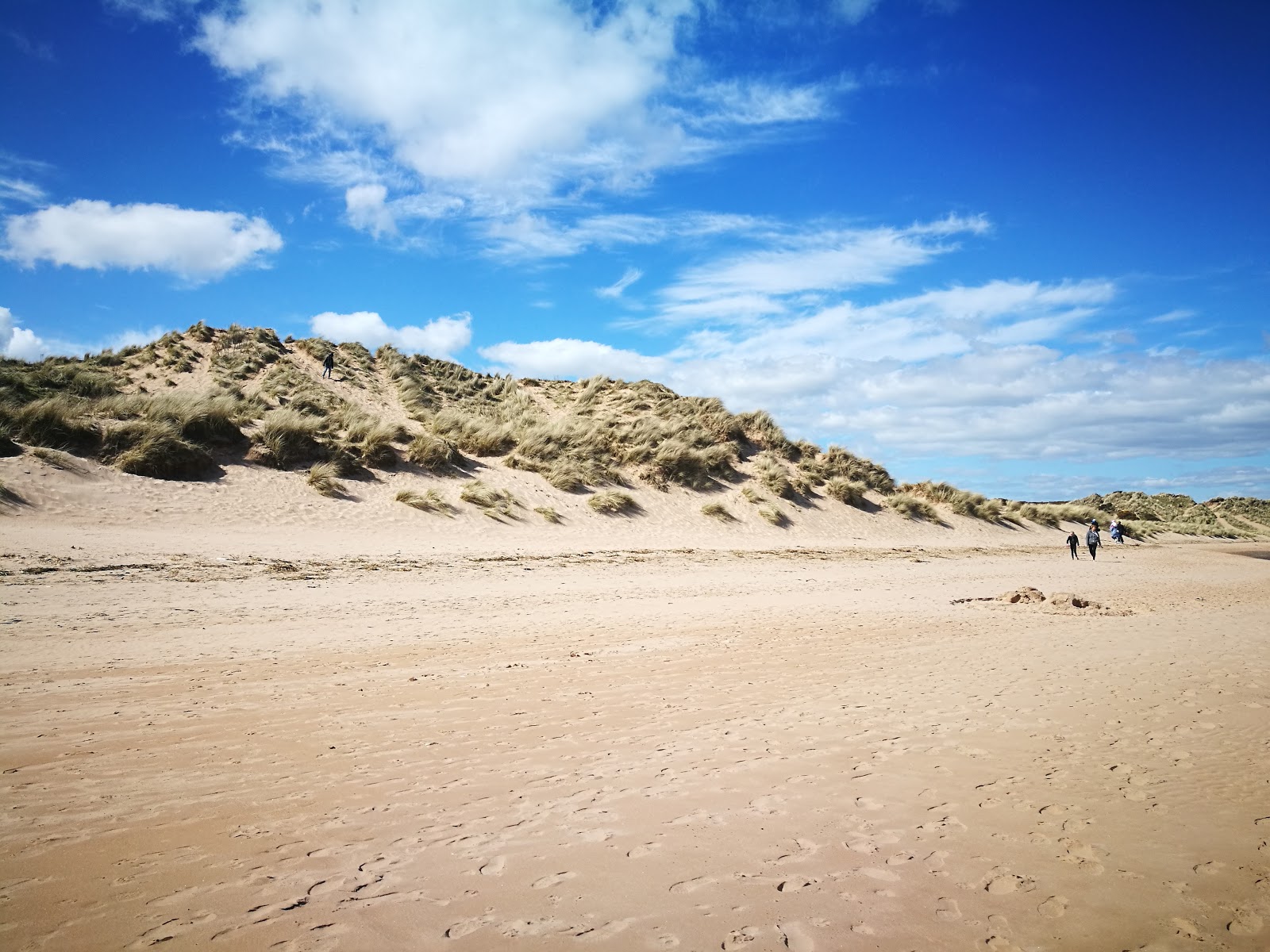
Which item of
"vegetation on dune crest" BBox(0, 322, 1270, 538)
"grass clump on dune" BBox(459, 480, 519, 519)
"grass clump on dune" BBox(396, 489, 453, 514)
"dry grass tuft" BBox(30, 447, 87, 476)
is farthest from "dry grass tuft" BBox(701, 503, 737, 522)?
"dry grass tuft" BBox(30, 447, 87, 476)

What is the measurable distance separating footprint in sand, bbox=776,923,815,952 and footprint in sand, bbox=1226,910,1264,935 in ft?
6.41

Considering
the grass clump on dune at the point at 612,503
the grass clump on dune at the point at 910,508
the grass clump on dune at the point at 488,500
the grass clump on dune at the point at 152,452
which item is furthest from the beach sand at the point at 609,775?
the grass clump on dune at the point at 910,508

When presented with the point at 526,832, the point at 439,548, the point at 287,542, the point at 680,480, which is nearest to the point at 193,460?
the point at 287,542

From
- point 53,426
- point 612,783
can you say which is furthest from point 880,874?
point 53,426

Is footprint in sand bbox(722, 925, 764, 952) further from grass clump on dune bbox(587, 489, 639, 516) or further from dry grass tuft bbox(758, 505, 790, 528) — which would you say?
dry grass tuft bbox(758, 505, 790, 528)

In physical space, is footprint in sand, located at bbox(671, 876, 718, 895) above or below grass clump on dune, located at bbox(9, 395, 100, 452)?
below

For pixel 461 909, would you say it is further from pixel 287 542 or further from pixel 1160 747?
pixel 287 542

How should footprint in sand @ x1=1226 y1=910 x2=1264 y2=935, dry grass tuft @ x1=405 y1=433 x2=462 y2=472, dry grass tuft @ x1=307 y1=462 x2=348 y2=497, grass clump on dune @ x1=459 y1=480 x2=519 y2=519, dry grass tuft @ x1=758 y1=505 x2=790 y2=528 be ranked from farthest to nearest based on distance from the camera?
1. dry grass tuft @ x1=758 y1=505 x2=790 y2=528
2. dry grass tuft @ x1=405 y1=433 x2=462 y2=472
3. grass clump on dune @ x1=459 y1=480 x2=519 y2=519
4. dry grass tuft @ x1=307 y1=462 x2=348 y2=497
5. footprint in sand @ x1=1226 y1=910 x2=1264 y2=935

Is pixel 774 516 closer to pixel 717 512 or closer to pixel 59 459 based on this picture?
pixel 717 512

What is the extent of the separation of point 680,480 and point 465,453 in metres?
9.06

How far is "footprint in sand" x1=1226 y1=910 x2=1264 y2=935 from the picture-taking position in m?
3.09

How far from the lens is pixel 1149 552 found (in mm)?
30125

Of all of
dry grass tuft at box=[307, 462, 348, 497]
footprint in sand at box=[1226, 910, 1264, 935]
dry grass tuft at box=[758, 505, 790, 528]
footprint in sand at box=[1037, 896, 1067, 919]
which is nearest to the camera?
footprint in sand at box=[1226, 910, 1264, 935]

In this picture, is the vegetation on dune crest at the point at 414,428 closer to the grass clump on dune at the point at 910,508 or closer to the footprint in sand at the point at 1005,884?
the grass clump on dune at the point at 910,508
